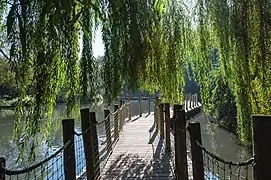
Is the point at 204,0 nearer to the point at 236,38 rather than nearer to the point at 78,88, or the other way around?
the point at 236,38

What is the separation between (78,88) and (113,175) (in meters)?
2.45

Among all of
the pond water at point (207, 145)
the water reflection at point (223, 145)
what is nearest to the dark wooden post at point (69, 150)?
the pond water at point (207, 145)

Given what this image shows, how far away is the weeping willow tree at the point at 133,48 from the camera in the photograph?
1.50m

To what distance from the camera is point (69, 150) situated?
2426 mm

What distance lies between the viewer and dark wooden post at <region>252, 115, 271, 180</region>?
125 cm

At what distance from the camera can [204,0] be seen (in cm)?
313

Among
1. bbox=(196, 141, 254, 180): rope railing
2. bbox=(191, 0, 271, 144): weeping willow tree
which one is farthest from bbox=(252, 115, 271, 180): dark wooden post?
bbox=(191, 0, 271, 144): weeping willow tree

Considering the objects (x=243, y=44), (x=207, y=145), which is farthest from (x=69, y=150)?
(x=207, y=145)

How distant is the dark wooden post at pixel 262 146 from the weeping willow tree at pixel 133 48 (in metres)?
0.66

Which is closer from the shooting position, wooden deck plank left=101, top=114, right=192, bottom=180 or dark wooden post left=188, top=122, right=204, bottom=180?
dark wooden post left=188, top=122, right=204, bottom=180

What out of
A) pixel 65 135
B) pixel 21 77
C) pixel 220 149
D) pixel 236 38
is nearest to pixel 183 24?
pixel 236 38

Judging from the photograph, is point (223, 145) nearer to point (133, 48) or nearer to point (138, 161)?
point (138, 161)

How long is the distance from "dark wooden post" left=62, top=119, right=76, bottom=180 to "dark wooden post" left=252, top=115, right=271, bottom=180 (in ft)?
4.60

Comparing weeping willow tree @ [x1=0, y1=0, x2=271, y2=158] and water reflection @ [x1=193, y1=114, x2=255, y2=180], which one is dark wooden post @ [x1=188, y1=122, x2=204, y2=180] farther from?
water reflection @ [x1=193, y1=114, x2=255, y2=180]
